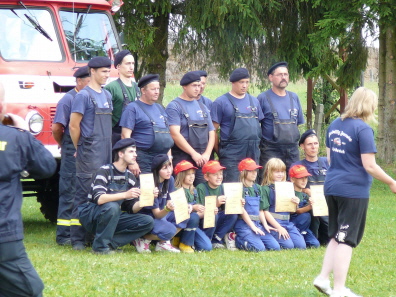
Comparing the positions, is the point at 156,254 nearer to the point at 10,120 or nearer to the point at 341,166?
the point at 341,166

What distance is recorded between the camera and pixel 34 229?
1160 cm

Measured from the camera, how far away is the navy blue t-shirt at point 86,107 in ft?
29.0

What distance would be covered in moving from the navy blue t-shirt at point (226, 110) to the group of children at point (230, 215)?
29.1 inches

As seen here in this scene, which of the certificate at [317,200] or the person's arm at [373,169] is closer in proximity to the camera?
the person's arm at [373,169]

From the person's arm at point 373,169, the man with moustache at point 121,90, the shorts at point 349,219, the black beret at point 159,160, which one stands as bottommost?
the shorts at point 349,219

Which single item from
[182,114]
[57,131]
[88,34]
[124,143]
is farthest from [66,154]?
[88,34]

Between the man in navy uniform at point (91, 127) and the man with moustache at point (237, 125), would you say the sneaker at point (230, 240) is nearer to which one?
the man with moustache at point (237, 125)

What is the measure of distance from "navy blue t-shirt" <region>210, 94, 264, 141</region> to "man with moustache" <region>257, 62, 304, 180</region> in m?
0.15

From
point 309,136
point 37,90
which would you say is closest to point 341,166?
point 309,136

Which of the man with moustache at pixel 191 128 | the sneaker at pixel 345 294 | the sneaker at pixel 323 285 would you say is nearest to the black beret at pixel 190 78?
the man with moustache at pixel 191 128

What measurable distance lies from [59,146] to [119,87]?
1.04 metres

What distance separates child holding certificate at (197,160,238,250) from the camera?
368 inches

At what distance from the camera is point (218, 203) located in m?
9.38

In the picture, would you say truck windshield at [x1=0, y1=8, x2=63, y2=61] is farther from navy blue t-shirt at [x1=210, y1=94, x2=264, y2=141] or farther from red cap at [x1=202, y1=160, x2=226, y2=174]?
red cap at [x1=202, y1=160, x2=226, y2=174]
